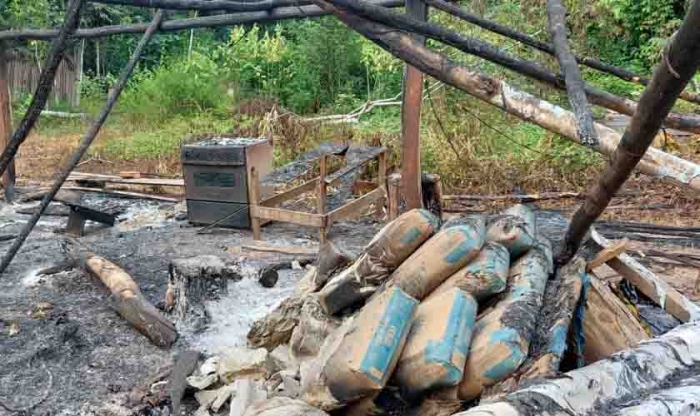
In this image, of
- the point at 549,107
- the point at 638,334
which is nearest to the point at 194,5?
the point at 549,107

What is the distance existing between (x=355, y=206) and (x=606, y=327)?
4.14 meters

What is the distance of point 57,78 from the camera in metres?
16.8

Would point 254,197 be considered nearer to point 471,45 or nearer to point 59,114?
point 471,45

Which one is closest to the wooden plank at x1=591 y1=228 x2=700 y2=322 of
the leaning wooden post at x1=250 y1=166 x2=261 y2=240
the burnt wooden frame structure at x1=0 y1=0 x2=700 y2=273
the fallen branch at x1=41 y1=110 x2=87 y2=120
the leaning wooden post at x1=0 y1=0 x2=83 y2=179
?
the burnt wooden frame structure at x1=0 y1=0 x2=700 y2=273

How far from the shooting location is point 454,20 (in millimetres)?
10250

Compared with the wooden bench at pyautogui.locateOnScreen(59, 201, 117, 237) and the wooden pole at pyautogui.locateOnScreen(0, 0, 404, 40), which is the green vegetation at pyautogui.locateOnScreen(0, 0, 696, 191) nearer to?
the wooden bench at pyautogui.locateOnScreen(59, 201, 117, 237)

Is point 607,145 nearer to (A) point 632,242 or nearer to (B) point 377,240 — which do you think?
(B) point 377,240

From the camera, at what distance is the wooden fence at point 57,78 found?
16438 millimetres

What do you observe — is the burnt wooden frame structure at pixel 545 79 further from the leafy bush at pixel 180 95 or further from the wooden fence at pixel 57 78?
the wooden fence at pixel 57 78

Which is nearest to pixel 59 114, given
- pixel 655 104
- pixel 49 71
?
pixel 49 71

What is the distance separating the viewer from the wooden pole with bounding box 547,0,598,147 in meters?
2.12

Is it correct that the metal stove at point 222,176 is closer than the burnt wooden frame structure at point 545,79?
No

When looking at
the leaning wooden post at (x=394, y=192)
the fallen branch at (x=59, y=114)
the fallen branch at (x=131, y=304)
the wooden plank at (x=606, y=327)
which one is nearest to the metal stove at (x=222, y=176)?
the leaning wooden post at (x=394, y=192)

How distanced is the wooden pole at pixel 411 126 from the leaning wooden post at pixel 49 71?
2.80 metres
